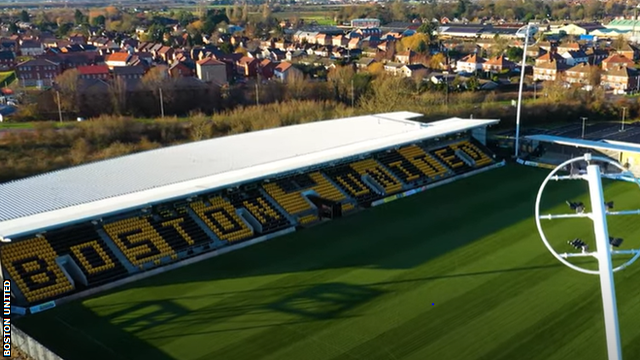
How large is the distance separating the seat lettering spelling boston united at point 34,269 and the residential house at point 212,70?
1859 inches

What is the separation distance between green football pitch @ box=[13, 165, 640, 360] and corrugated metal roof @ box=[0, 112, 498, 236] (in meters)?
3.44

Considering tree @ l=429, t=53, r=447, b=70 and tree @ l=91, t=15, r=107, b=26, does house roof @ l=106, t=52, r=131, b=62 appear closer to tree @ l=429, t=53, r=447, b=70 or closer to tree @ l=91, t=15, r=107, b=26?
tree @ l=429, t=53, r=447, b=70

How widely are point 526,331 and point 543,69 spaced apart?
61270mm

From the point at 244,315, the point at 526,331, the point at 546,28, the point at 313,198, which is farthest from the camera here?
the point at 546,28

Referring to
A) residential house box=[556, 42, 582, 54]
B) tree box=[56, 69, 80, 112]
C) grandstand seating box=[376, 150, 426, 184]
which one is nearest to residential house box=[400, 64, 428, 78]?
residential house box=[556, 42, 582, 54]

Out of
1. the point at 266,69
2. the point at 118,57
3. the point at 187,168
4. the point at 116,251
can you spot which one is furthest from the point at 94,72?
the point at 116,251

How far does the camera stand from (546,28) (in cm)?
12962

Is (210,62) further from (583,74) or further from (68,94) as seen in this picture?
(583,74)

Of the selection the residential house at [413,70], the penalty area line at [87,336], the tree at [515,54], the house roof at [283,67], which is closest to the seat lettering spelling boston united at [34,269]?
the penalty area line at [87,336]

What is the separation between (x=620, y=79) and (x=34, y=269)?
201 ft

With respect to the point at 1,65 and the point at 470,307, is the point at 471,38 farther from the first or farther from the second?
the point at 470,307

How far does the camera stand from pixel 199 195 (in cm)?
2627

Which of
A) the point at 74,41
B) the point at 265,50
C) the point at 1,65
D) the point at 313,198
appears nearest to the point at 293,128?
the point at 313,198

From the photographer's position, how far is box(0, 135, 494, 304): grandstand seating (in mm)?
21875
